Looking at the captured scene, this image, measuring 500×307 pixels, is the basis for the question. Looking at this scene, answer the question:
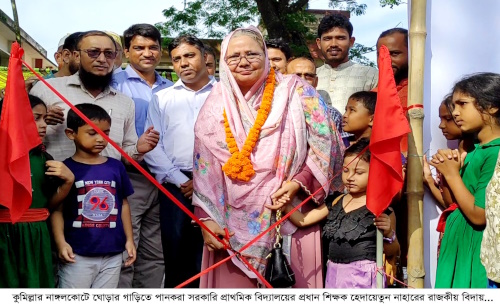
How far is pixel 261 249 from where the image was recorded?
3400 millimetres

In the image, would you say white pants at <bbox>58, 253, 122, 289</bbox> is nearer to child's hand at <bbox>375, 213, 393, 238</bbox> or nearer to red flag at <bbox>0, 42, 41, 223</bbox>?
red flag at <bbox>0, 42, 41, 223</bbox>

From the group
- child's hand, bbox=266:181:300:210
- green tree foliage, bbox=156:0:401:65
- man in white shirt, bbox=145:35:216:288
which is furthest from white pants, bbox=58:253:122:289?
green tree foliage, bbox=156:0:401:65

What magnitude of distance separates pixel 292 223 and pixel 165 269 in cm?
132

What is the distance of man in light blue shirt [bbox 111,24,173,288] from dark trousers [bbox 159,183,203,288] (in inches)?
7.5

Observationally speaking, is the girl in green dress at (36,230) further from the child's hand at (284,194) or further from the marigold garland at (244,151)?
the child's hand at (284,194)

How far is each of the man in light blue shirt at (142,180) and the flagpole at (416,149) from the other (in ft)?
6.59

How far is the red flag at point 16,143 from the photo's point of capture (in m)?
3.07

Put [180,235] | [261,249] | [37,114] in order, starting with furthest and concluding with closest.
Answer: [180,235] < [37,114] < [261,249]

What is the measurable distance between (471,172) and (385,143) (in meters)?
0.47

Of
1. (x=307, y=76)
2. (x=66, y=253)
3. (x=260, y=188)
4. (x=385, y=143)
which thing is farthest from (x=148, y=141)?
(x=385, y=143)

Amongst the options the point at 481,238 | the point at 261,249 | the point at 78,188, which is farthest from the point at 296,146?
the point at 78,188

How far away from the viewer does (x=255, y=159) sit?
3.39 m
